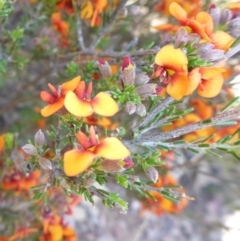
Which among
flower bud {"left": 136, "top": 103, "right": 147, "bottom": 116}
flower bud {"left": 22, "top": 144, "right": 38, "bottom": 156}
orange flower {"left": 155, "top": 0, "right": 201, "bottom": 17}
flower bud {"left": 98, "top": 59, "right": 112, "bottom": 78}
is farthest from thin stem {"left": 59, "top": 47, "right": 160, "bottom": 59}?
orange flower {"left": 155, "top": 0, "right": 201, "bottom": 17}

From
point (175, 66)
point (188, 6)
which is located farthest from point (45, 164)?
point (188, 6)

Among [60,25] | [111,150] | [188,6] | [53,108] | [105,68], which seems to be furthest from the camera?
[188,6]

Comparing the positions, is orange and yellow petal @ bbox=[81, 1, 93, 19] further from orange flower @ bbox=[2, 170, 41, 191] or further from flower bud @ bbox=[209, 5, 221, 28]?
orange flower @ bbox=[2, 170, 41, 191]

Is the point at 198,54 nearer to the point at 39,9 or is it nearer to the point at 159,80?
the point at 159,80

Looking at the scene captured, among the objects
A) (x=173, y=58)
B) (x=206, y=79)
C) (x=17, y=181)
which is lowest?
(x=17, y=181)

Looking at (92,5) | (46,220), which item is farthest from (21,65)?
(46,220)

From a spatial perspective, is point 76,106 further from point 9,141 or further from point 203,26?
point 9,141

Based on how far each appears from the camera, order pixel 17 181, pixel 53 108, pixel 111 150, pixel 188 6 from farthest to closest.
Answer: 1. pixel 188 6
2. pixel 17 181
3. pixel 53 108
4. pixel 111 150
